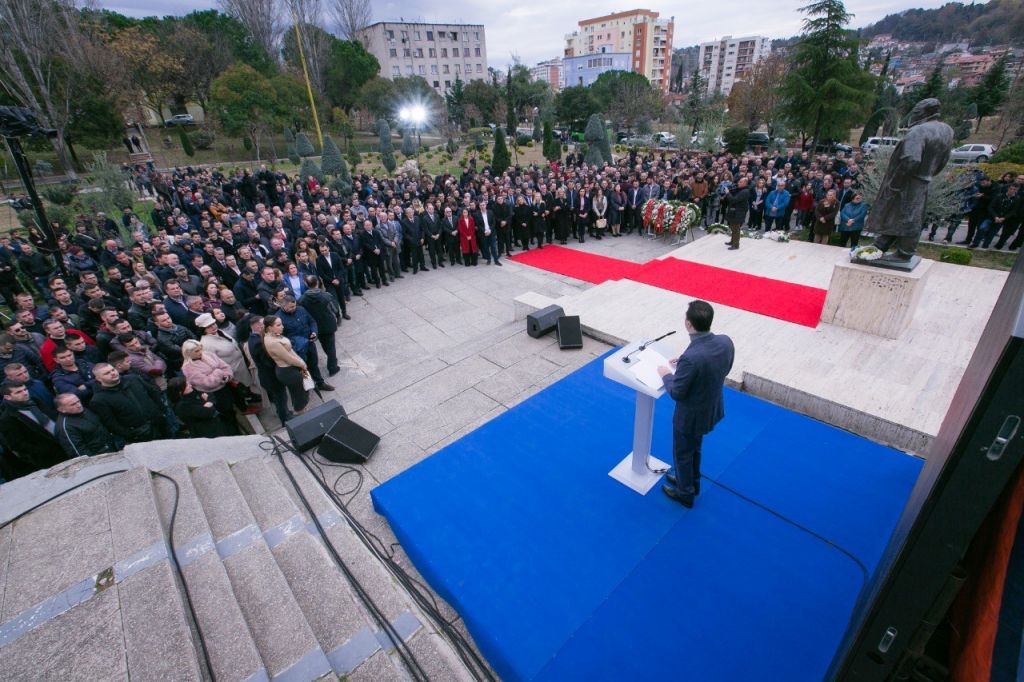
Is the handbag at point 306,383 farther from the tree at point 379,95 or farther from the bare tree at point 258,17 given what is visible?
the bare tree at point 258,17

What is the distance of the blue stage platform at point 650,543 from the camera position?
3.15m

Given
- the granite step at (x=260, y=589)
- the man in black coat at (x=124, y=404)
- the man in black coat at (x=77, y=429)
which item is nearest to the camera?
the granite step at (x=260, y=589)

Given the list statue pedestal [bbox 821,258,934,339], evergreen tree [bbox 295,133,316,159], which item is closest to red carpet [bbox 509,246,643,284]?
statue pedestal [bbox 821,258,934,339]

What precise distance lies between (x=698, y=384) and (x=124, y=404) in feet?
17.8

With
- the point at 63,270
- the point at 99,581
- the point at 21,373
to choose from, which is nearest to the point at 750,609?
the point at 99,581

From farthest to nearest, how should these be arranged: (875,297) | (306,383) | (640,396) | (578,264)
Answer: (578,264) → (875,297) → (306,383) → (640,396)

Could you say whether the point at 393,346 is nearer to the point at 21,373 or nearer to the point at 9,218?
the point at 21,373

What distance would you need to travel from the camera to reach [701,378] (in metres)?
3.51

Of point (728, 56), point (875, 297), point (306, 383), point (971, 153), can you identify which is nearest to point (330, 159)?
point (306, 383)

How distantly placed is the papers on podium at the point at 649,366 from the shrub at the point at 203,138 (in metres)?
43.6

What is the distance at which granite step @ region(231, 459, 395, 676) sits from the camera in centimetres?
323

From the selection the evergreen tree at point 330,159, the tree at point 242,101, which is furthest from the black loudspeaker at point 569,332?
the tree at point 242,101

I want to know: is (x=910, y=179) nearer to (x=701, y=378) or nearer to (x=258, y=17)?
(x=701, y=378)

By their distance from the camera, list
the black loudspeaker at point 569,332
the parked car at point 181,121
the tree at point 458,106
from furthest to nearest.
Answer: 1. the tree at point 458,106
2. the parked car at point 181,121
3. the black loudspeaker at point 569,332
